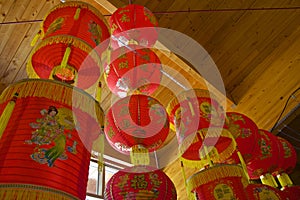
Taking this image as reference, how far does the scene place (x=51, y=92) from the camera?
1020 mm

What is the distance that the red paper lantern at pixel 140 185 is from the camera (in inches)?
61.2

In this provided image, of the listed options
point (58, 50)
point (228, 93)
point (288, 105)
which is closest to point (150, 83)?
point (58, 50)

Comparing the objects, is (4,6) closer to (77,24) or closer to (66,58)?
(77,24)

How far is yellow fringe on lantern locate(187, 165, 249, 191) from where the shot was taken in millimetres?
1635

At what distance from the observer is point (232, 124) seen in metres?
2.14

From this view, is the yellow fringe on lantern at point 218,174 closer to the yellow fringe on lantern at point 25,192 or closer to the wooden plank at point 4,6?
the yellow fringe on lantern at point 25,192

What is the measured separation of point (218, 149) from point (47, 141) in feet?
4.36

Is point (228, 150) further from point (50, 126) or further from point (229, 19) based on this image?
point (229, 19)

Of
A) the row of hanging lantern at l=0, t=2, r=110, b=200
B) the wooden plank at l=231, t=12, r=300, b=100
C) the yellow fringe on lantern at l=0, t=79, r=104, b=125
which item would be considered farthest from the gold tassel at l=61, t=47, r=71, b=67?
the wooden plank at l=231, t=12, r=300, b=100

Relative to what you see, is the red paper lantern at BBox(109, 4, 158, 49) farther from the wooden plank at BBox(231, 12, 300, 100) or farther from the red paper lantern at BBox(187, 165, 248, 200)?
the wooden plank at BBox(231, 12, 300, 100)

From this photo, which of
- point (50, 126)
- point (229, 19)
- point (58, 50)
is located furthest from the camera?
point (229, 19)

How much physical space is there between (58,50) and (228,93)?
2730 millimetres

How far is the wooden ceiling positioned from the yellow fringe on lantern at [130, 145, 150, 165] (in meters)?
1.53

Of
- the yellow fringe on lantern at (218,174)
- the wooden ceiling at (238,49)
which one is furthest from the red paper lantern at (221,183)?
the wooden ceiling at (238,49)
